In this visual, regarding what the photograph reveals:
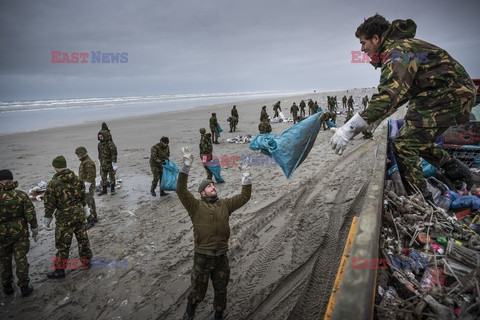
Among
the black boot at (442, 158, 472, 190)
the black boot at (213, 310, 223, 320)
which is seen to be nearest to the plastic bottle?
the black boot at (442, 158, 472, 190)

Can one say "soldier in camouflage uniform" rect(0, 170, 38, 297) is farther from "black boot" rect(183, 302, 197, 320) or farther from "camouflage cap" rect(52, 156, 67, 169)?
"black boot" rect(183, 302, 197, 320)

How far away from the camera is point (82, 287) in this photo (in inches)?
143

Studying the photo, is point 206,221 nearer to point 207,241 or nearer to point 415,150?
point 207,241

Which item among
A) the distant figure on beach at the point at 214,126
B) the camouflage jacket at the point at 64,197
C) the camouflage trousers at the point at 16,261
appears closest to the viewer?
the camouflage trousers at the point at 16,261

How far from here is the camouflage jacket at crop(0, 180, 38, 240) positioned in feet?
11.0

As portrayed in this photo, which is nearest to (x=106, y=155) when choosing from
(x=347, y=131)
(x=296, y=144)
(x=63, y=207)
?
(x=63, y=207)

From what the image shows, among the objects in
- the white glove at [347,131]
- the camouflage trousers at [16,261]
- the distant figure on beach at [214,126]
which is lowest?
the camouflage trousers at [16,261]

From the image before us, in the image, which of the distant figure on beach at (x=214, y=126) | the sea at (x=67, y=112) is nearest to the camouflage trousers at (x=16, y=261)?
the distant figure on beach at (x=214, y=126)

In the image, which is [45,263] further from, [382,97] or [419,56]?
[419,56]

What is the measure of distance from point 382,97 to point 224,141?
1169 centimetres

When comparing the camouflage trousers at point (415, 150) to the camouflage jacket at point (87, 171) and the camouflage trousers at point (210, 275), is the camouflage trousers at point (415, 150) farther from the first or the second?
the camouflage jacket at point (87, 171)

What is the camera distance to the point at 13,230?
3.45m

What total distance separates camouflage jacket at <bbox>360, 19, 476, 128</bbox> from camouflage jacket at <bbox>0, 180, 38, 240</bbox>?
449 cm

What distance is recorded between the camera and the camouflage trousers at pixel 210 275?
2746mm
